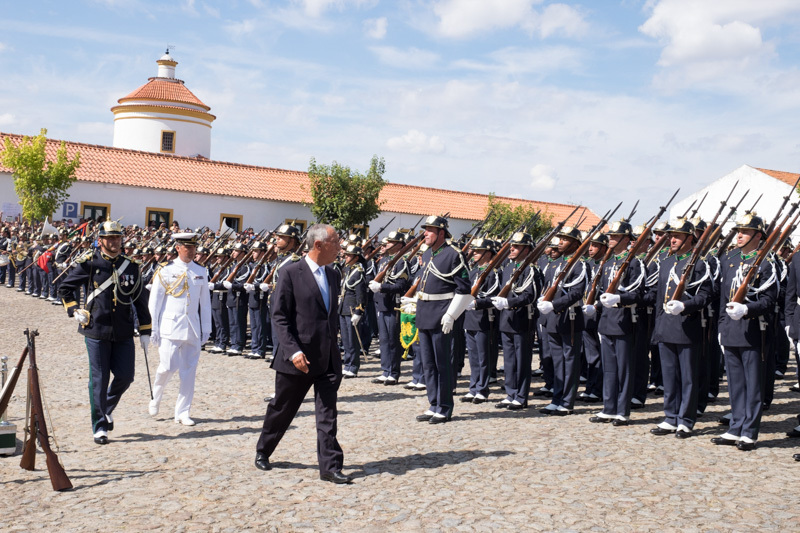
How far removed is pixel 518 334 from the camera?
358 inches

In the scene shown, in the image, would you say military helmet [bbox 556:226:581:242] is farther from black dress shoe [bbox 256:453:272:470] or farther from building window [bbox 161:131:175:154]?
building window [bbox 161:131:175:154]

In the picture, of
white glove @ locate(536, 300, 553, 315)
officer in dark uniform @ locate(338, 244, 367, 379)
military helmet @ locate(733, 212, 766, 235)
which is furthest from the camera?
officer in dark uniform @ locate(338, 244, 367, 379)

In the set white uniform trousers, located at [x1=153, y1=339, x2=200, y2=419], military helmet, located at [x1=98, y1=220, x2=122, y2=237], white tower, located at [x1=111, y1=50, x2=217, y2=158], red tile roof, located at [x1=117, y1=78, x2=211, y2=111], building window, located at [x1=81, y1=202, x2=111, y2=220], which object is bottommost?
white uniform trousers, located at [x1=153, y1=339, x2=200, y2=419]

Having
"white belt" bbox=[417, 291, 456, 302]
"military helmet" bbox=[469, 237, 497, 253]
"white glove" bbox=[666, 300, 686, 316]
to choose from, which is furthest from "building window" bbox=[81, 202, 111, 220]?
"white glove" bbox=[666, 300, 686, 316]

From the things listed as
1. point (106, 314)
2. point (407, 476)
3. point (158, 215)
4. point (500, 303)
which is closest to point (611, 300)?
point (500, 303)

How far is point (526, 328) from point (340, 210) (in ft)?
91.6

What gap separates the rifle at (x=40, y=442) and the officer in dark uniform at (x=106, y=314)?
3.58 ft

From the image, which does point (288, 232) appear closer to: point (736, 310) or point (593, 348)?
point (593, 348)

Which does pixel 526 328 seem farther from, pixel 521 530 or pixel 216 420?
pixel 521 530

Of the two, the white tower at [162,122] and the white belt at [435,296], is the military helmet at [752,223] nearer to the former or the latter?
the white belt at [435,296]

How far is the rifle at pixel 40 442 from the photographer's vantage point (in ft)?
17.8

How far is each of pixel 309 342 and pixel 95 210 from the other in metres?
31.8

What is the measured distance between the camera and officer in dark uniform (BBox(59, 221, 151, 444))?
7.12 m

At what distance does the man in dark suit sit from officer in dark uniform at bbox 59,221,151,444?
199 centimetres
